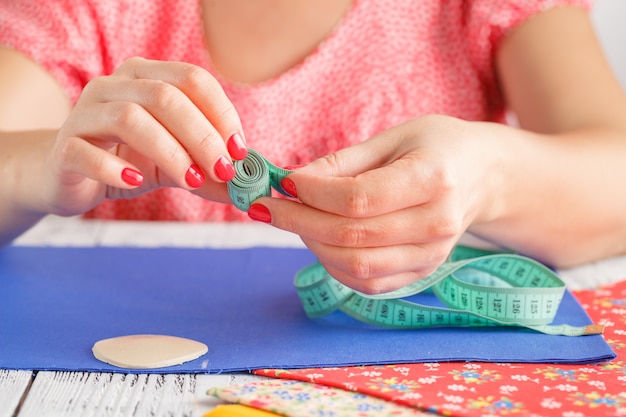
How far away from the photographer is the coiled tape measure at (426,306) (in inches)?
33.6

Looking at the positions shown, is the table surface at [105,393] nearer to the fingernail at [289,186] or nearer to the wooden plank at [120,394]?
the wooden plank at [120,394]

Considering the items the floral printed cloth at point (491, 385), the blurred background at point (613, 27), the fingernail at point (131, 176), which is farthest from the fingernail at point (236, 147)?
the blurred background at point (613, 27)

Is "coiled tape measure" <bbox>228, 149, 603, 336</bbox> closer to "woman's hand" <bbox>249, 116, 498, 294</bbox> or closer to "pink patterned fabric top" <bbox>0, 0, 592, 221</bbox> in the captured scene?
"woman's hand" <bbox>249, 116, 498, 294</bbox>

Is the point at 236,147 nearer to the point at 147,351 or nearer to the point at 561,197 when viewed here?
the point at 147,351

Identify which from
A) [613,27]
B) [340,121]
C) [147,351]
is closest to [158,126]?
[147,351]

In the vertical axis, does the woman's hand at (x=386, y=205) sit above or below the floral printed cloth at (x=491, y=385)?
above

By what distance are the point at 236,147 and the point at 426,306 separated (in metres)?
Answer: 0.29

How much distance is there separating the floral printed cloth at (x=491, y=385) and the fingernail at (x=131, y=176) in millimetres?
252

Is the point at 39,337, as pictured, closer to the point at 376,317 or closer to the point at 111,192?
the point at 111,192

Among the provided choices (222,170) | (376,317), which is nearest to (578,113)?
(376,317)

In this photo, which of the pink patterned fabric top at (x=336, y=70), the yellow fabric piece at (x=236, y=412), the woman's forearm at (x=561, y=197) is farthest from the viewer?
the pink patterned fabric top at (x=336, y=70)

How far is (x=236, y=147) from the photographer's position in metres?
0.82

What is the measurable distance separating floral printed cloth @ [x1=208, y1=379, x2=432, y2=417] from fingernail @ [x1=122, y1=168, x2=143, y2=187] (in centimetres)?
26

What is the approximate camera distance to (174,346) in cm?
82
